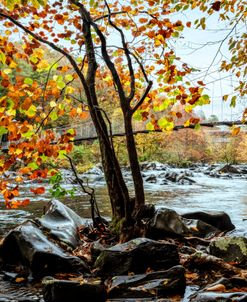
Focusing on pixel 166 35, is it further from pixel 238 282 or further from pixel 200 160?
pixel 200 160

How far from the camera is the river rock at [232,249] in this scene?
14.2 ft

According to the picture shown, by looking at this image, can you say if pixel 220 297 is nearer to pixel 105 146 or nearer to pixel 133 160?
pixel 133 160

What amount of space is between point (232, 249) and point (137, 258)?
50.5 inches

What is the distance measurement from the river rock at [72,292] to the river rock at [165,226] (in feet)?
6.87

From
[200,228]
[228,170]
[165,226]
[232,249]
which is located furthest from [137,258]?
[228,170]

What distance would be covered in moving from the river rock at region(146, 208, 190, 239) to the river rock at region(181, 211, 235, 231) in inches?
38.8

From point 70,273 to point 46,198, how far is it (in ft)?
25.9

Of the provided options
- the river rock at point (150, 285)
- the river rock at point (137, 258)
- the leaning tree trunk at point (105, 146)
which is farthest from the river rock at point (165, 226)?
the river rock at point (150, 285)

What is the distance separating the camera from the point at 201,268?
4199mm

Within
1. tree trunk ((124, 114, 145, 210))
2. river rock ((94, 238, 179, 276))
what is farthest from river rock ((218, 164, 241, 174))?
river rock ((94, 238, 179, 276))

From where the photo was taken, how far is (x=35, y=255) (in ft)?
13.8

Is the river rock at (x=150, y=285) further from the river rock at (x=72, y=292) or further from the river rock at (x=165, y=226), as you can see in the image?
the river rock at (x=165, y=226)

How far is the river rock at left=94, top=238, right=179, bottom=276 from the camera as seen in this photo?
3920 millimetres

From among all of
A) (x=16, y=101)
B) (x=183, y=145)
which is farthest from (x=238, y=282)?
(x=183, y=145)
